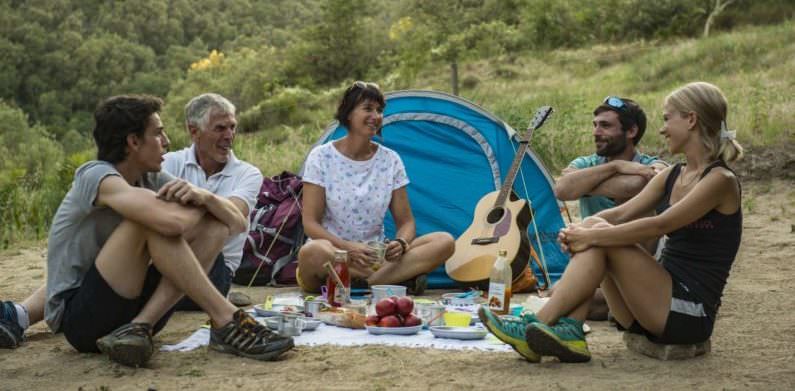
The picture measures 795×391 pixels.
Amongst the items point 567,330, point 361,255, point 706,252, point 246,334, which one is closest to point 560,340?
point 567,330

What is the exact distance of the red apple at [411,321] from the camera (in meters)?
4.47

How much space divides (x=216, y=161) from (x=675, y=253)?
7.96 ft

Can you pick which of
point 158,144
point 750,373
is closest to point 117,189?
point 158,144

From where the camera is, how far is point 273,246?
6.19 metres

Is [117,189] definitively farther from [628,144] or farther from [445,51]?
[445,51]

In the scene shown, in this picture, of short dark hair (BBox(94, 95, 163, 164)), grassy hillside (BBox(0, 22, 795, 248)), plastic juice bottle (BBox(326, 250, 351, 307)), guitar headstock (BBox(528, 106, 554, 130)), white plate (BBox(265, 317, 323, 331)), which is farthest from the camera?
grassy hillside (BBox(0, 22, 795, 248))

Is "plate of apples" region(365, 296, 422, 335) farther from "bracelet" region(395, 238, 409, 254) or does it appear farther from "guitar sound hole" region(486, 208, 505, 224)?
"guitar sound hole" region(486, 208, 505, 224)

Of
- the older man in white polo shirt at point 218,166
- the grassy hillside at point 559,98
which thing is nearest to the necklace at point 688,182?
the older man in white polo shirt at point 218,166

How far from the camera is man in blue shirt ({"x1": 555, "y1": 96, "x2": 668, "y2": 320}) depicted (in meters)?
4.94

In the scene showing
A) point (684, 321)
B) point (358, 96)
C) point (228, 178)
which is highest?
point (358, 96)

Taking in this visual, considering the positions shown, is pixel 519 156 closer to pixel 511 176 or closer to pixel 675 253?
pixel 511 176

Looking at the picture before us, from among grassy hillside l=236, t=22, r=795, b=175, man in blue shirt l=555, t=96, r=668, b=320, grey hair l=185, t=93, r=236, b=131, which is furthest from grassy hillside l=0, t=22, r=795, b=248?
man in blue shirt l=555, t=96, r=668, b=320

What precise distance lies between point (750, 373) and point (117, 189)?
101 inches

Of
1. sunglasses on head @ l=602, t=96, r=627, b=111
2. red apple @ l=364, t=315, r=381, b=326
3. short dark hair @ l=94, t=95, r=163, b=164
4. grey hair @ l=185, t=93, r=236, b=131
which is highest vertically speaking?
sunglasses on head @ l=602, t=96, r=627, b=111
